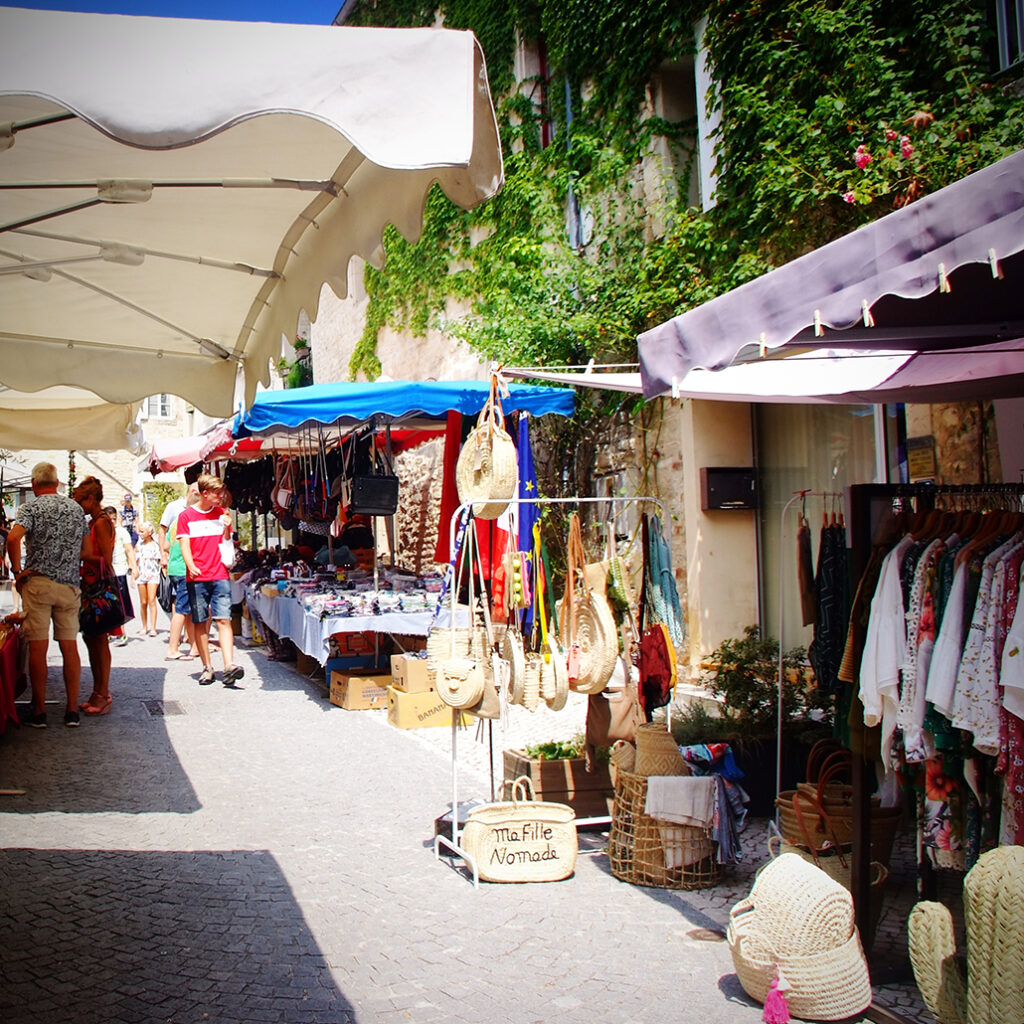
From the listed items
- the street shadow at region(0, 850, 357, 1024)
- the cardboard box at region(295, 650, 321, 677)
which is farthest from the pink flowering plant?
the cardboard box at region(295, 650, 321, 677)

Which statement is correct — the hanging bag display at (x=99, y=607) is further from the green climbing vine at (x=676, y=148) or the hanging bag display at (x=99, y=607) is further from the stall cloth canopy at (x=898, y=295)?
the stall cloth canopy at (x=898, y=295)

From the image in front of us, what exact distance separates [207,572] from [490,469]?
559 centimetres

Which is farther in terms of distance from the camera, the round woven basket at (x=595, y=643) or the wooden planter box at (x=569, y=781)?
the wooden planter box at (x=569, y=781)

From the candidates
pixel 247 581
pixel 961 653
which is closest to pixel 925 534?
pixel 961 653

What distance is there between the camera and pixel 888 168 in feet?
21.7

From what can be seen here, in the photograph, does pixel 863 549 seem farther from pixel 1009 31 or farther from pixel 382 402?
pixel 382 402

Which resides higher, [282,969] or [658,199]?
[658,199]

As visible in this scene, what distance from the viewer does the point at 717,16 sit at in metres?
8.01

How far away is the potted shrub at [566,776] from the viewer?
17.1 ft

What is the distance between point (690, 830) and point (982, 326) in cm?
242

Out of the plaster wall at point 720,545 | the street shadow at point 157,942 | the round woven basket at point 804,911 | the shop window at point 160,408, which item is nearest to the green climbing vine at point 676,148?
the plaster wall at point 720,545

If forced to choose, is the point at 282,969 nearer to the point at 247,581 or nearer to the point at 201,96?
the point at 201,96

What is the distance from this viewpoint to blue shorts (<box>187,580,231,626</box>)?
9719 millimetres

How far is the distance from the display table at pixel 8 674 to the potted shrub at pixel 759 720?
15.0 feet
